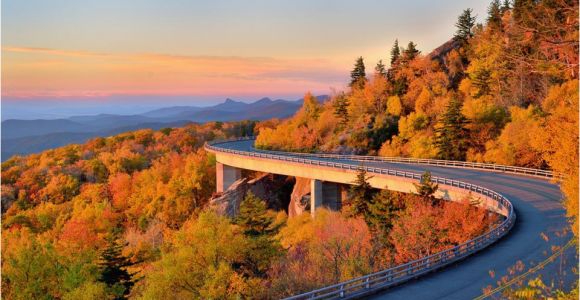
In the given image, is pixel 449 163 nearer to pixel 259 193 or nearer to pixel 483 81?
pixel 483 81

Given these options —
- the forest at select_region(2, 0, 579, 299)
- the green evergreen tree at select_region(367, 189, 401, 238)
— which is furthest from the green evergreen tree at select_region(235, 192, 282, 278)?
the green evergreen tree at select_region(367, 189, 401, 238)

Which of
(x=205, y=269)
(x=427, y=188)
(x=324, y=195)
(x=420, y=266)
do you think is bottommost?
(x=324, y=195)

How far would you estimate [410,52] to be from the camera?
8938 cm

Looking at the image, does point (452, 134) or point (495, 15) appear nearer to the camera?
point (452, 134)

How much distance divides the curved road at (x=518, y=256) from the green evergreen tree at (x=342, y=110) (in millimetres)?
40351

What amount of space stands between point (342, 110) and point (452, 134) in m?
26.3

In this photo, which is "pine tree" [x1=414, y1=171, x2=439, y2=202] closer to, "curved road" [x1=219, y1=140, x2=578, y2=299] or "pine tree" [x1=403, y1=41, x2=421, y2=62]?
"curved road" [x1=219, y1=140, x2=578, y2=299]

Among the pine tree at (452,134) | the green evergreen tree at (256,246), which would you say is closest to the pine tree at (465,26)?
the pine tree at (452,134)

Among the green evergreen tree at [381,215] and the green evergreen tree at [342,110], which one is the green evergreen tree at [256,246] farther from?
the green evergreen tree at [342,110]

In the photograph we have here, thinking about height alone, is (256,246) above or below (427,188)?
below

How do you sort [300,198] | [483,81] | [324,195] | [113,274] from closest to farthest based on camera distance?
[113,274] → [324,195] → [300,198] → [483,81]

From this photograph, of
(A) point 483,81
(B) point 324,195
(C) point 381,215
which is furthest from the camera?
(A) point 483,81

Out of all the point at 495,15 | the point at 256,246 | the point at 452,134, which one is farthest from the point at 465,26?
the point at 256,246

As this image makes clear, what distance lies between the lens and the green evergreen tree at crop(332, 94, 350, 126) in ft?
274
